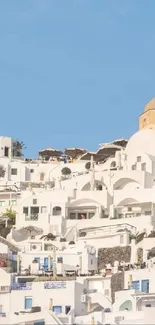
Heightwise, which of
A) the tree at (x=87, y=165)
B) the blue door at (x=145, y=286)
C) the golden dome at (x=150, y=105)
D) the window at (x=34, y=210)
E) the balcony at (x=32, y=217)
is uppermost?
the golden dome at (x=150, y=105)

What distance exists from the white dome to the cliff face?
1940 cm

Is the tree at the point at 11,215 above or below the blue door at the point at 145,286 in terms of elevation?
above

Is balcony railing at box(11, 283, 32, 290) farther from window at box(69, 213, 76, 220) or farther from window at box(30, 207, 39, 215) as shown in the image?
window at box(69, 213, 76, 220)

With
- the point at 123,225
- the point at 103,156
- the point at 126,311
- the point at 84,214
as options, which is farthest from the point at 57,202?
the point at 126,311

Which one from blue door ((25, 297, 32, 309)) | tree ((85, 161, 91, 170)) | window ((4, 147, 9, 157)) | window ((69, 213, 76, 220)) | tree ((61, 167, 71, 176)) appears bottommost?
blue door ((25, 297, 32, 309))

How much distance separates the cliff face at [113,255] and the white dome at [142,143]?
19.4 meters

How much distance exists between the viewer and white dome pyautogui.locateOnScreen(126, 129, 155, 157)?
85569 mm

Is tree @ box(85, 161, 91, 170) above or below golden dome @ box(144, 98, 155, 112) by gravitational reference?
below

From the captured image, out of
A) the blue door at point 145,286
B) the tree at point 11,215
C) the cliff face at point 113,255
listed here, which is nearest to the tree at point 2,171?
Answer: the tree at point 11,215

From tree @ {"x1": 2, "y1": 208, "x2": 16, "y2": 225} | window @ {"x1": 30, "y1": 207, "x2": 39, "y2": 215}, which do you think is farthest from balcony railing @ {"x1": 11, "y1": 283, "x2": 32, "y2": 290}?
tree @ {"x1": 2, "y1": 208, "x2": 16, "y2": 225}

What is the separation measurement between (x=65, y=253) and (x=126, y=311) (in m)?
15.6

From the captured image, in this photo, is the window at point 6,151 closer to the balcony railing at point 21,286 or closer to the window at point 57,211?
the window at point 57,211

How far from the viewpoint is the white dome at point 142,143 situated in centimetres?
8557

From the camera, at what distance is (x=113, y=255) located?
218 feet
